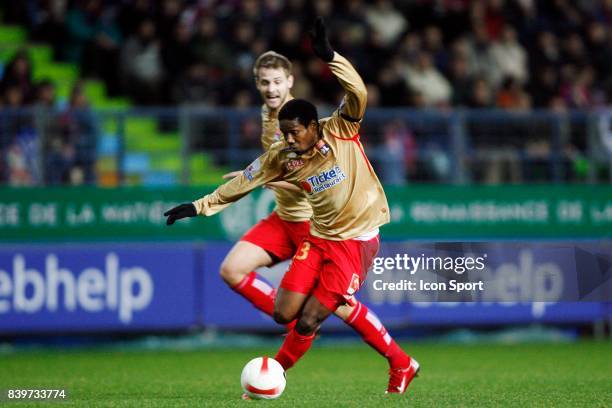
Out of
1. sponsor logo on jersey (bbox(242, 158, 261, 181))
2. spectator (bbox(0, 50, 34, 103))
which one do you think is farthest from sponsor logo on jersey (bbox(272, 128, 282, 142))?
spectator (bbox(0, 50, 34, 103))

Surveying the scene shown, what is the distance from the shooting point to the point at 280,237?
9.91m

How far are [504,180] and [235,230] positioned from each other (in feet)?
10.4

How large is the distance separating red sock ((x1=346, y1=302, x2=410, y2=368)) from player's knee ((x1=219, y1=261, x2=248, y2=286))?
51.0 inches

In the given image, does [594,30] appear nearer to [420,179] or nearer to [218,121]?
[420,179]

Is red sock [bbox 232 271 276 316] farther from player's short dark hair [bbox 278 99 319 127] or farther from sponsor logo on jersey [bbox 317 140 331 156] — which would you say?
player's short dark hair [bbox 278 99 319 127]

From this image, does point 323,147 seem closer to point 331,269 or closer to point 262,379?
point 331,269

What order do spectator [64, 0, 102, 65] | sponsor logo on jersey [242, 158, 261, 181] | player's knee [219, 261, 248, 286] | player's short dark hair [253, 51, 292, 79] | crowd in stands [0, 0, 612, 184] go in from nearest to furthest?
sponsor logo on jersey [242, 158, 261, 181]
player's short dark hair [253, 51, 292, 79]
player's knee [219, 261, 248, 286]
crowd in stands [0, 0, 612, 184]
spectator [64, 0, 102, 65]

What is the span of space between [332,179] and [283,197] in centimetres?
145

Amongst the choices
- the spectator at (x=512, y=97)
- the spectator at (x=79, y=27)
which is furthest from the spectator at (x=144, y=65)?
the spectator at (x=512, y=97)

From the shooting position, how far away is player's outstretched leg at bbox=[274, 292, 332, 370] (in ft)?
27.9

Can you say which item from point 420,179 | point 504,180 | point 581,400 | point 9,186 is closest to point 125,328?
point 9,186

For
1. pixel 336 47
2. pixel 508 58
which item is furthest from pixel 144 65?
pixel 508 58

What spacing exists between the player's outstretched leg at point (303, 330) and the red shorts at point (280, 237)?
4.38ft

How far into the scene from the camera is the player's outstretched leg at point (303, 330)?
8.50 m
